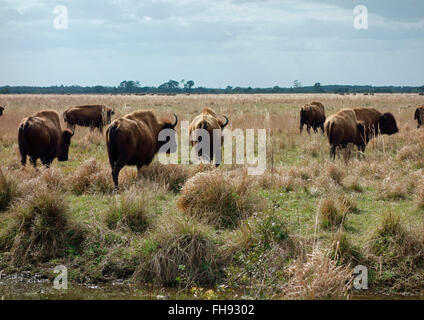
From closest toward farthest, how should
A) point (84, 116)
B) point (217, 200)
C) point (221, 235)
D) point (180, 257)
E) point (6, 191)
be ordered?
point (180, 257)
point (221, 235)
point (217, 200)
point (6, 191)
point (84, 116)

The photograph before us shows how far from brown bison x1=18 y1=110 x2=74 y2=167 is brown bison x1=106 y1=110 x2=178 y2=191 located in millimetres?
1997

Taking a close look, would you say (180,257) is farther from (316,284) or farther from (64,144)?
(64,144)

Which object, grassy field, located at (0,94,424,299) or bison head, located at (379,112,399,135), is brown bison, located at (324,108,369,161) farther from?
grassy field, located at (0,94,424,299)

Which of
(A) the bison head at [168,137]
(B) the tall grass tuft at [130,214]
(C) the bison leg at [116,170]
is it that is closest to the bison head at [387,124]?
(A) the bison head at [168,137]

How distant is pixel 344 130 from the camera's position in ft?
46.0

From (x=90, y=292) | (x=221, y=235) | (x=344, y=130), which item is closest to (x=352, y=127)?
(x=344, y=130)

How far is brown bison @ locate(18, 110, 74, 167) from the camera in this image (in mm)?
Result: 10742

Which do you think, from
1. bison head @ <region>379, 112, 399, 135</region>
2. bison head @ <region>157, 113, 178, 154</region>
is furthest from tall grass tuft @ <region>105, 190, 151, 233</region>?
bison head @ <region>379, 112, 399, 135</region>

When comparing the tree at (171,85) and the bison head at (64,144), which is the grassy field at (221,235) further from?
the tree at (171,85)

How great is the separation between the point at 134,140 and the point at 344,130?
22.1ft

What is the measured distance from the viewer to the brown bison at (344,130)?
13898 mm
